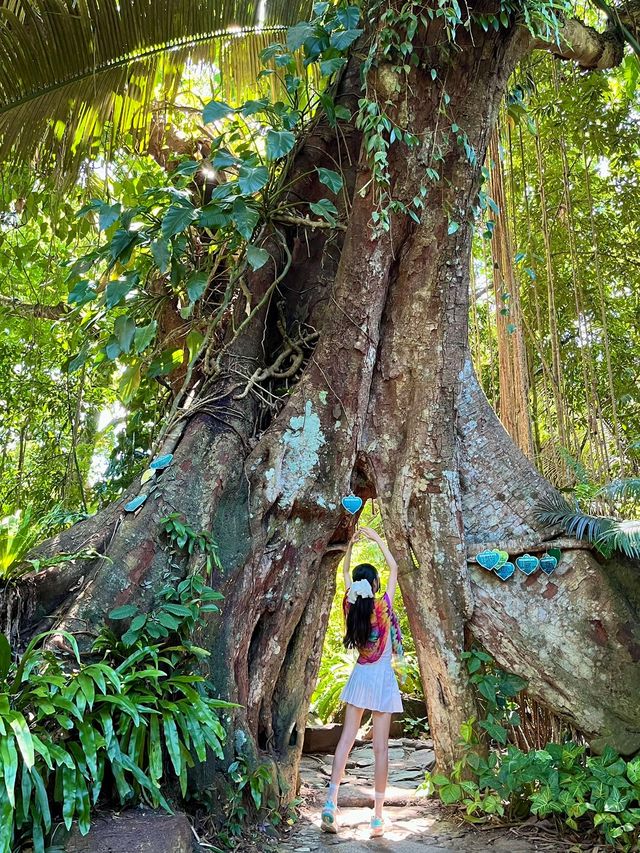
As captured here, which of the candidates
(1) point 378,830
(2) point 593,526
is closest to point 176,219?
(2) point 593,526

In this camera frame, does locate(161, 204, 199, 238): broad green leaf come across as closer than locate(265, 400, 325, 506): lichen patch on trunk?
Yes

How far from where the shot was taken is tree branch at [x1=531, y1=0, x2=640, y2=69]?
5082mm

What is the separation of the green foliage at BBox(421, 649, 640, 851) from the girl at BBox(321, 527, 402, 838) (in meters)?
0.41

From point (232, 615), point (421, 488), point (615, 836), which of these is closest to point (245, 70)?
point (421, 488)

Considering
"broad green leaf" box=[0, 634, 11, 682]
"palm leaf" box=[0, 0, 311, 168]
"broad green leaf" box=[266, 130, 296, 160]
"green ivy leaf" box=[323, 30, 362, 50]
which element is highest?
"palm leaf" box=[0, 0, 311, 168]

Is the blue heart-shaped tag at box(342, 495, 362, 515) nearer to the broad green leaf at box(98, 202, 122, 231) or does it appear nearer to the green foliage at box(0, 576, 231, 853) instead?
the green foliage at box(0, 576, 231, 853)

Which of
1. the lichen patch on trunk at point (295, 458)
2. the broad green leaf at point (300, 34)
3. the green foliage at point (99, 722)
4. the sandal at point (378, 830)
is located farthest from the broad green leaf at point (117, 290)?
the sandal at point (378, 830)

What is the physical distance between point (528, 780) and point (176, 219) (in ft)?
10.5

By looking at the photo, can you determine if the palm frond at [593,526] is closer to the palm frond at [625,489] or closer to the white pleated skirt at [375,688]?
the palm frond at [625,489]

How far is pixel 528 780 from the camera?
11.6 ft

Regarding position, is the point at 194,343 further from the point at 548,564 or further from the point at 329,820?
the point at 329,820

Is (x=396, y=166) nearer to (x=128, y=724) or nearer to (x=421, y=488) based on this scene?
(x=421, y=488)

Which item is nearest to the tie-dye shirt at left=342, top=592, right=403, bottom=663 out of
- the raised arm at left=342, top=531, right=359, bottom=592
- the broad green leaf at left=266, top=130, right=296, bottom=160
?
the raised arm at left=342, top=531, right=359, bottom=592

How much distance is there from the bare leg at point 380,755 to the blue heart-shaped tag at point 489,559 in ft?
3.14
